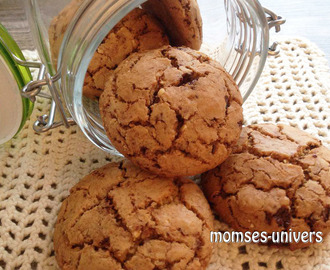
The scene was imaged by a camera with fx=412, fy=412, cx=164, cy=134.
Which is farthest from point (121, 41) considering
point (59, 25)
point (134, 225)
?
point (134, 225)

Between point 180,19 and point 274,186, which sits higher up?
point 180,19

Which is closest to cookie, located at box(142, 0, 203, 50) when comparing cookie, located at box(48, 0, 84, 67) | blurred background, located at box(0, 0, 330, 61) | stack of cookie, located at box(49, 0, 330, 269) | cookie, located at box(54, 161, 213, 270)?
stack of cookie, located at box(49, 0, 330, 269)

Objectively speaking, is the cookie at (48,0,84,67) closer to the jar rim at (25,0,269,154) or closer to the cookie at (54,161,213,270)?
the jar rim at (25,0,269,154)

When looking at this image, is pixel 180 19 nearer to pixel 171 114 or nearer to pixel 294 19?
pixel 171 114

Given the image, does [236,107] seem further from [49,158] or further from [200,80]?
[49,158]

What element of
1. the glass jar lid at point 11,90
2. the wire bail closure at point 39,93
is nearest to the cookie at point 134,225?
the wire bail closure at point 39,93

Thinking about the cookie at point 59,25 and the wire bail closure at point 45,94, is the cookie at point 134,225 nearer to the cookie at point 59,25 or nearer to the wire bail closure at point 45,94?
the wire bail closure at point 45,94
